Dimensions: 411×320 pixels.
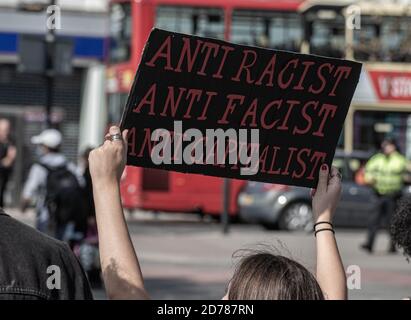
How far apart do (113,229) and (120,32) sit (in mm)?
19380

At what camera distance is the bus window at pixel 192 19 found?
20844mm

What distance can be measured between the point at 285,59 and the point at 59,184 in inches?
271

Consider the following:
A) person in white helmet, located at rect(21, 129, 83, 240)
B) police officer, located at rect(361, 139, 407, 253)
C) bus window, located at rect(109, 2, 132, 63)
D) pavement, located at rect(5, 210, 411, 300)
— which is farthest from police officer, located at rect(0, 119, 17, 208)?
person in white helmet, located at rect(21, 129, 83, 240)

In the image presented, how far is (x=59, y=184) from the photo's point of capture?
394 inches

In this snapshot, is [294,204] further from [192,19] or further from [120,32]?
[120,32]

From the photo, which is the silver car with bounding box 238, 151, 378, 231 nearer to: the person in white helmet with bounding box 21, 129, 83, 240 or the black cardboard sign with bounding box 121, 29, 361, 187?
the person in white helmet with bounding box 21, 129, 83, 240

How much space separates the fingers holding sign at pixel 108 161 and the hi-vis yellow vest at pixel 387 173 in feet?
45.3

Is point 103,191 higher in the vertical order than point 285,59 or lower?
lower

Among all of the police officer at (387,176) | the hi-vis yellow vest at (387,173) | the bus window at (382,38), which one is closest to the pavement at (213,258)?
the police officer at (387,176)

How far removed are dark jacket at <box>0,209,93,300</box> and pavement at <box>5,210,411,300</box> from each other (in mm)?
6260

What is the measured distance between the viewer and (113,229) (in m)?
2.64
